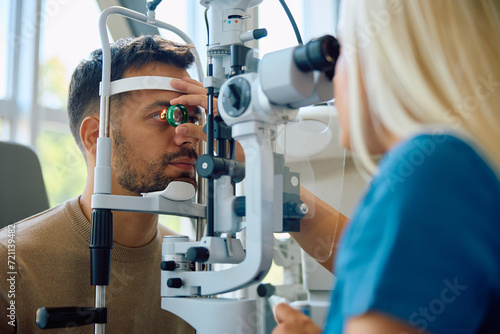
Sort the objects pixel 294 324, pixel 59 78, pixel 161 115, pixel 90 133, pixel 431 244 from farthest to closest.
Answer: pixel 59 78, pixel 90 133, pixel 161 115, pixel 294 324, pixel 431 244

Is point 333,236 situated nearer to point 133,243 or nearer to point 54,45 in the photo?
point 133,243

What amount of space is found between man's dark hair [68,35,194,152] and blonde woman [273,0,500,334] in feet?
3.29

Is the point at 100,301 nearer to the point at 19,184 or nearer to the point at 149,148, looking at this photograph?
the point at 149,148

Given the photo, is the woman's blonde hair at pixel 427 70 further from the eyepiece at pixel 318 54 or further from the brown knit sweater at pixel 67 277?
the brown knit sweater at pixel 67 277

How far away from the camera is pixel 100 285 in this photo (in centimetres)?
108

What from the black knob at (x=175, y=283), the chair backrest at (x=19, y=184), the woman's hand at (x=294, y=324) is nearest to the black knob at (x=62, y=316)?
the black knob at (x=175, y=283)

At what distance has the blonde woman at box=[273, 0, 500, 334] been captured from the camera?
471 mm

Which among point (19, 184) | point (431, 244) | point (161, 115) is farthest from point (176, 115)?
point (431, 244)

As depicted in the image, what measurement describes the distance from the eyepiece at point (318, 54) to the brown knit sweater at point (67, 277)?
0.91 meters

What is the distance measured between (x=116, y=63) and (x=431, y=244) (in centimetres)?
129

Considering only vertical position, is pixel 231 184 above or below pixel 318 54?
below

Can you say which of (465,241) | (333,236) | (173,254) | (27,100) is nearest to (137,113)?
(173,254)

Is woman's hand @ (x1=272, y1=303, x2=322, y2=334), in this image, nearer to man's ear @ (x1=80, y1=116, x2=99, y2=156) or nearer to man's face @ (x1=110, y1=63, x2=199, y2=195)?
man's face @ (x1=110, y1=63, x2=199, y2=195)

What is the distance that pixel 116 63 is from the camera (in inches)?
60.9
